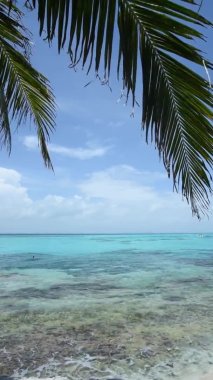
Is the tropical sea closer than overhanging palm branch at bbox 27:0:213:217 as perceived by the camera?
No

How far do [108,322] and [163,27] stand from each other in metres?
7.68

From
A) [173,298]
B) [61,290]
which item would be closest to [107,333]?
[173,298]

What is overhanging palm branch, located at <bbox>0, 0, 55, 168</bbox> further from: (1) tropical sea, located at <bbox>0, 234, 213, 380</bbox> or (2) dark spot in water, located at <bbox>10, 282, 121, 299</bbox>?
(2) dark spot in water, located at <bbox>10, 282, 121, 299</bbox>

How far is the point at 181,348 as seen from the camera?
6.46m

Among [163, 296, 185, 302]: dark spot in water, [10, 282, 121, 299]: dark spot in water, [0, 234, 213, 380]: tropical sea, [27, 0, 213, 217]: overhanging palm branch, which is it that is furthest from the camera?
[10, 282, 121, 299]: dark spot in water

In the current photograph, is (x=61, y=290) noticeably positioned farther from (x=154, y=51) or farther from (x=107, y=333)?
(x=154, y=51)

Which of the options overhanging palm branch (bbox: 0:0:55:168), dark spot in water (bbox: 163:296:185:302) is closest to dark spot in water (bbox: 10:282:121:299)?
dark spot in water (bbox: 163:296:185:302)

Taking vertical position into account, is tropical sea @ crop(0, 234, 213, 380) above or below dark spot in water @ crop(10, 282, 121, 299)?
below

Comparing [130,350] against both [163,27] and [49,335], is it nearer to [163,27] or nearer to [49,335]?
[49,335]

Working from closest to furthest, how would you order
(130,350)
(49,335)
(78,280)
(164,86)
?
1. (164,86)
2. (130,350)
3. (49,335)
4. (78,280)

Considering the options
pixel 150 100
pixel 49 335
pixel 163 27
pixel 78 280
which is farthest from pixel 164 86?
pixel 78 280

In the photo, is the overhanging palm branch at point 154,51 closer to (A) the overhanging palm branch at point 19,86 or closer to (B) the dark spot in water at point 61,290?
(A) the overhanging palm branch at point 19,86

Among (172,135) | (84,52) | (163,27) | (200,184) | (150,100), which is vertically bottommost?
(200,184)

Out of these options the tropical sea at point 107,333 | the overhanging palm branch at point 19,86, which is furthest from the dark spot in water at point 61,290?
the overhanging palm branch at point 19,86
